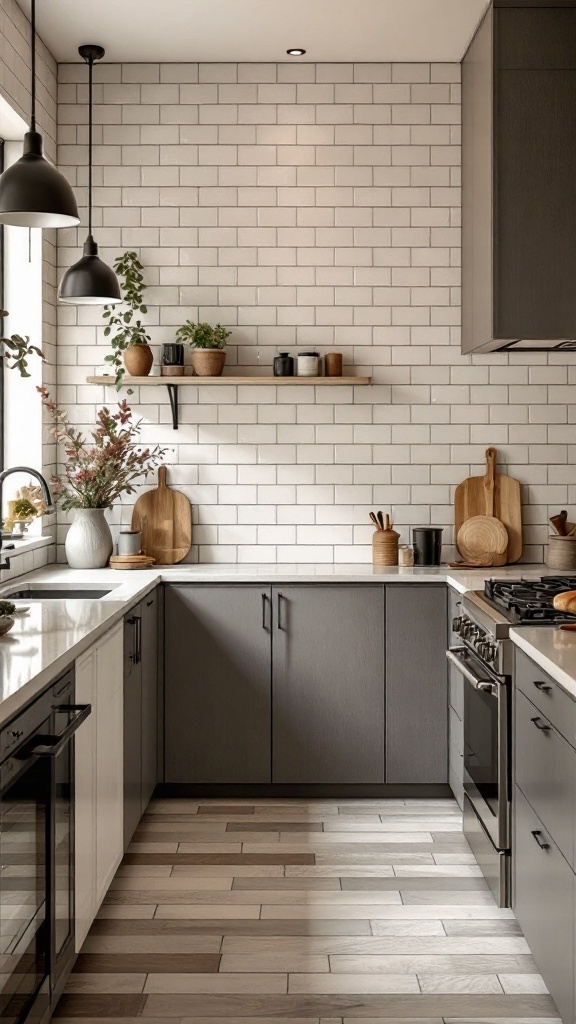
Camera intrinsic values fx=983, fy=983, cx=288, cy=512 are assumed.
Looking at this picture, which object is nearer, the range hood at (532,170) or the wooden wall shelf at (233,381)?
the range hood at (532,170)

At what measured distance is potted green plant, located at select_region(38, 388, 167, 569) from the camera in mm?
4449

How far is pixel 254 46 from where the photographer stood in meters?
4.51

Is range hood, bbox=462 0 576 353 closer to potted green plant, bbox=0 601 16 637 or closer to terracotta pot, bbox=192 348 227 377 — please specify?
terracotta pot, bbox=192 348 227 377

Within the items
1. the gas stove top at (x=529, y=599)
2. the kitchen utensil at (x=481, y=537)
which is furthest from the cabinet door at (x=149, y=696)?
the kitchen utensil at (x=481, y=537)

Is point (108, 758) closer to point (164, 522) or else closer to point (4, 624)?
point (4, 624)

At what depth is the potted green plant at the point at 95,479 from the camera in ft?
14.6

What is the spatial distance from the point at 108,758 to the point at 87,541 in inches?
58.9

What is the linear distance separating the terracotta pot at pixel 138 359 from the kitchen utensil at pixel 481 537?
168cm

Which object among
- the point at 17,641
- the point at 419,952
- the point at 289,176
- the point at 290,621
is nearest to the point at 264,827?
the point at 290,621

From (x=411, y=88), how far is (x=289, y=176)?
0.71 m

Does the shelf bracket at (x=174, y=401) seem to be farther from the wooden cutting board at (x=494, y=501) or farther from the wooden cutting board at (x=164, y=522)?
the wooden cutting board at (x=494, y=501)

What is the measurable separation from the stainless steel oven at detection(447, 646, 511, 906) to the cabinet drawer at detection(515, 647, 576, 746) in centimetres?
17

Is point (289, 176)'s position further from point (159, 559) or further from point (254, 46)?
point (159, 559)

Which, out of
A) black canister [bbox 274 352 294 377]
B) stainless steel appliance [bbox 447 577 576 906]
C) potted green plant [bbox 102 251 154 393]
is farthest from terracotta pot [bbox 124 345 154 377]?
stainless steel appliance [bbox 447 577 576 906]
